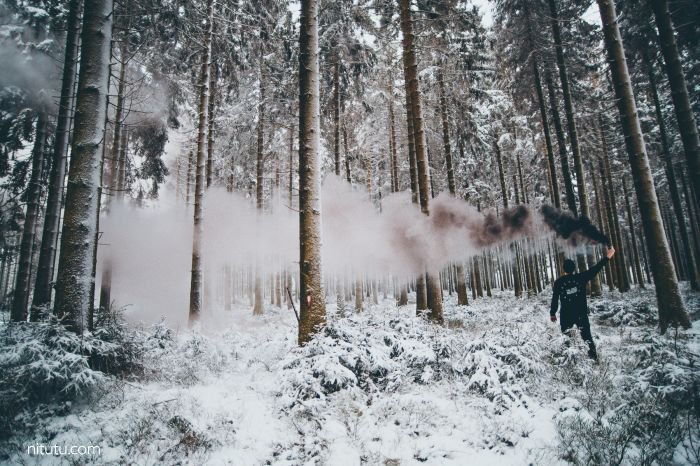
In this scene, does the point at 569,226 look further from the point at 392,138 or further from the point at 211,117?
the point at 211,117

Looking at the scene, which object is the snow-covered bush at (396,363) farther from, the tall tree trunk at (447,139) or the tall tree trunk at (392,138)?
the tall tree trunk at (392,138)

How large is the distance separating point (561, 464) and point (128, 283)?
17.5 metres

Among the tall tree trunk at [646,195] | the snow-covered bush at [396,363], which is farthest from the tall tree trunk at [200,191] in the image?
the tall tree trunk at [646,195]

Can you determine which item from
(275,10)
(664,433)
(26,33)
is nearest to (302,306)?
(664,433)

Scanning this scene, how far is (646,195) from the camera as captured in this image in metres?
7.12

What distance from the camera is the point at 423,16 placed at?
10.7 metres

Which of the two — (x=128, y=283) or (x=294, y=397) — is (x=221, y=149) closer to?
(x=128, y=283)

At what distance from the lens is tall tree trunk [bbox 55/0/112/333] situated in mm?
4285

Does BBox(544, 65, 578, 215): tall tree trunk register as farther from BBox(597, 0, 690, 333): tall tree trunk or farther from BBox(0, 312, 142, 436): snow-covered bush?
BBox(0, 312, 142, 436): snow-covered bush

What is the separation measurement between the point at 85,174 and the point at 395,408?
5207 mm

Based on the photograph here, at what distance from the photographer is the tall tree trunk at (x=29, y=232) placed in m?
9.29

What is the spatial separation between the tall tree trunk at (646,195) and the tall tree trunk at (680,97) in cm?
113

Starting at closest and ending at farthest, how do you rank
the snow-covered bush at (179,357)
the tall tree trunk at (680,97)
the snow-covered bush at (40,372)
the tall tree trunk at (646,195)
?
the snow-covered bush at (40,372) → the snow-covered bush at (179,357) → the tall tree trunk at (646,195) → the tall tree trunk at (680,97)

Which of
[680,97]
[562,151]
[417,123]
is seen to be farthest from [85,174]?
[562,151]
